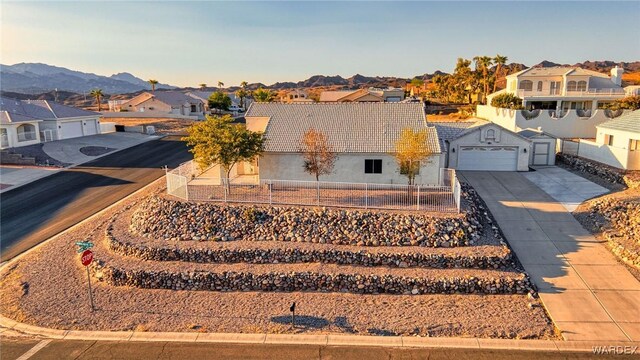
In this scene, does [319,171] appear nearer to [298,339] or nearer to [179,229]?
[179,229]

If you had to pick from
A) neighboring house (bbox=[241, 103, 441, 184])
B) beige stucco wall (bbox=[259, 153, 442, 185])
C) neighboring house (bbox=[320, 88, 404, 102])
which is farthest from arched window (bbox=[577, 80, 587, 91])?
beige stucco wall (bbox=[259, 153, 442, 185])

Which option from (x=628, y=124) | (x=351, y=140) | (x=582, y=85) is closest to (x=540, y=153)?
(x=628, y=124)

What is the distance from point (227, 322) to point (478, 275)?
996 cm

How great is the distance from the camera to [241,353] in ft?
43.5

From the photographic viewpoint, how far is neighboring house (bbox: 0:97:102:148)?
138 ft

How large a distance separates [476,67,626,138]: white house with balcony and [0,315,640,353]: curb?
2893 centimetres

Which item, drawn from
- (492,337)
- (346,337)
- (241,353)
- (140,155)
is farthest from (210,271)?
(140,155)

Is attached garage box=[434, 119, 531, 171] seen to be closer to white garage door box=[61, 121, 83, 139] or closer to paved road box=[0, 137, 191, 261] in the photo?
paved road box=[0, 137, 191, 261]

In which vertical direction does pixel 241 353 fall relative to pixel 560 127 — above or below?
below

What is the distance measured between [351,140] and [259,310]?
12400mm

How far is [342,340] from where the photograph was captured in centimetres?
1398

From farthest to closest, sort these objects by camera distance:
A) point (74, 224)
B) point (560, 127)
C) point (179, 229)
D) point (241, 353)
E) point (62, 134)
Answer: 1. point (62, 134)
2. point (560, 127)
3. point (74, 224)
4. point (179, 229)
5. point (241, 353)

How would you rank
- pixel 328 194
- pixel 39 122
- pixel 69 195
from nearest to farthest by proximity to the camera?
pixel 328 194
pixel 69 195
pixel 39 122

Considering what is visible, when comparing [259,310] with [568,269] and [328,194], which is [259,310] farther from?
[568,269]
